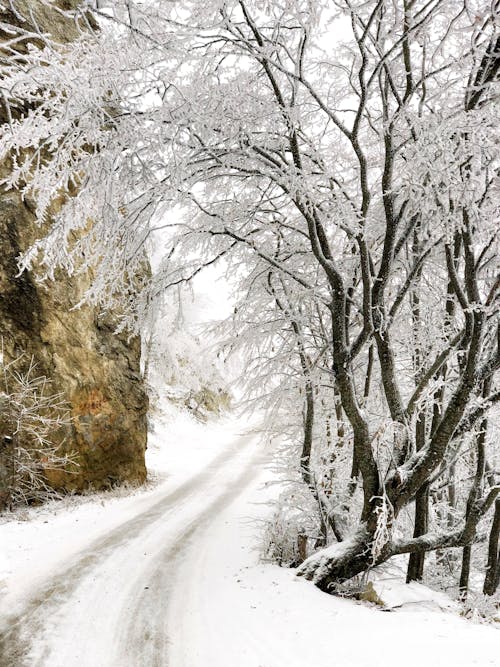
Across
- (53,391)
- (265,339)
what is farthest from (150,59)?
(53,391)

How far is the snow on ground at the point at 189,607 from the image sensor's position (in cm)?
388

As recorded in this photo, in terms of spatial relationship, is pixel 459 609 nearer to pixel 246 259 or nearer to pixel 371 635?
pixel 371 635

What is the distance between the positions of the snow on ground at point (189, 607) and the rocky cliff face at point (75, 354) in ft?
7.35

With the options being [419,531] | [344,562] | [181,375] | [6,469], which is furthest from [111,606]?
A: [181,375]

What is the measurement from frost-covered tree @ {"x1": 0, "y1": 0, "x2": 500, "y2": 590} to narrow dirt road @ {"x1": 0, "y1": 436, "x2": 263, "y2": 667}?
2.08 metres

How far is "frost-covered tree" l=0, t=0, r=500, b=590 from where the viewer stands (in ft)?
12.6

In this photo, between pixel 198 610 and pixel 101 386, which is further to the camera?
pixel 101 386

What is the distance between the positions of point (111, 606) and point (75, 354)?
7.19 meters

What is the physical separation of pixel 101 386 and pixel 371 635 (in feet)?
30.3

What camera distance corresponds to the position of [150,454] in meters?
17.4

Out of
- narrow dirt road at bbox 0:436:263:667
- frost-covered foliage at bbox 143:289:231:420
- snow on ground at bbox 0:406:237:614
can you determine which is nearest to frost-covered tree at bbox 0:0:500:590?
narrow dirt road at bbox 0:436:263:667

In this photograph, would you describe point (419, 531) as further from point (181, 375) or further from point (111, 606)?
point (181, 375)

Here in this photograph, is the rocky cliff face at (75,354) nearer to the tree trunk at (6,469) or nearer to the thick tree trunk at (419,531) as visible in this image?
the tree trunk at (6,469)

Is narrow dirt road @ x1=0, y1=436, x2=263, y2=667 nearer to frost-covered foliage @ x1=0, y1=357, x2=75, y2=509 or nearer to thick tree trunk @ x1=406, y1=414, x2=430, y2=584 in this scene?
frost-covered foliage @ x1=0, y1=357, x2=75, y2=509
